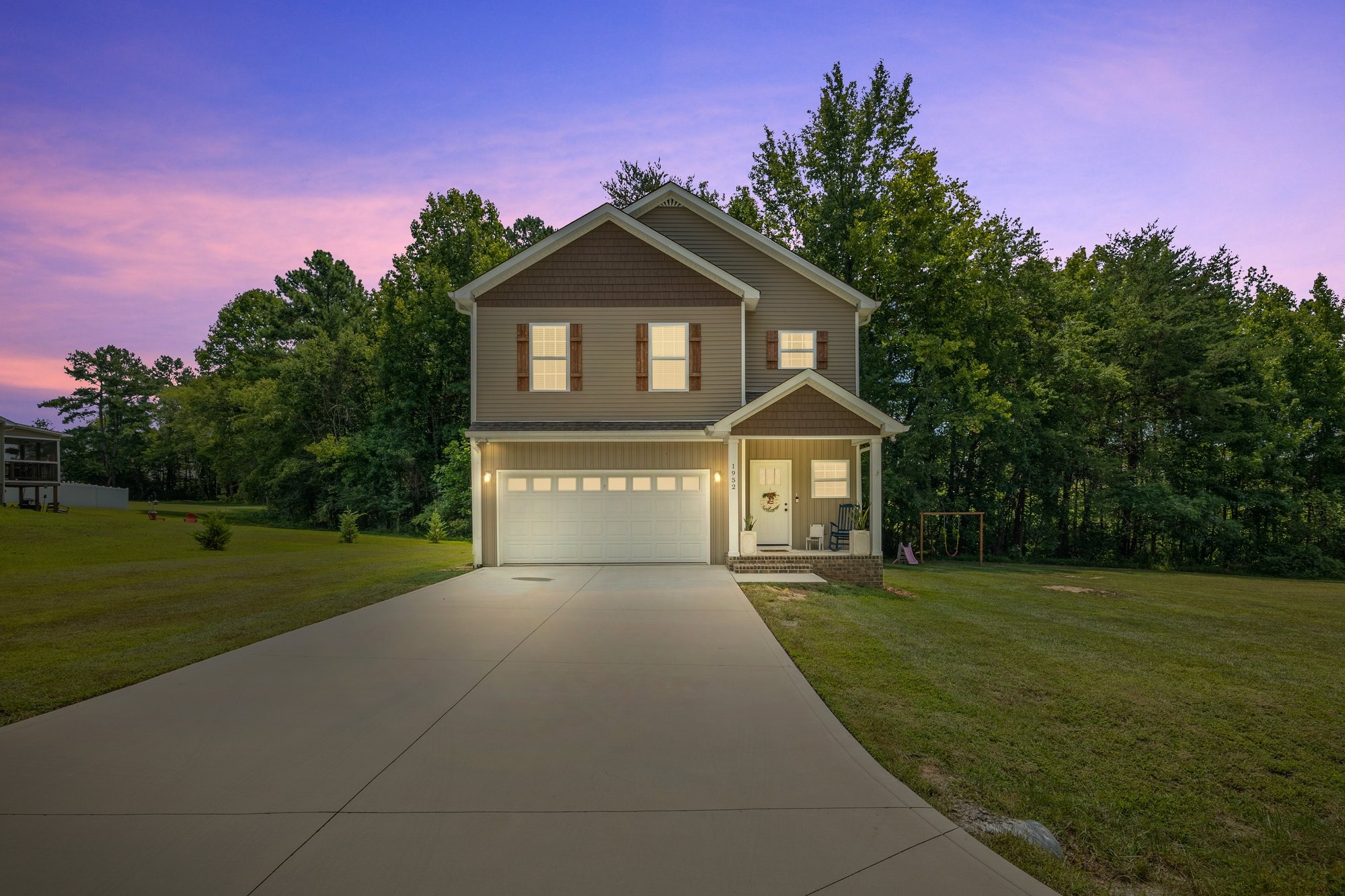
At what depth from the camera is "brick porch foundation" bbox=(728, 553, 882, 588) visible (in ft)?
42.2

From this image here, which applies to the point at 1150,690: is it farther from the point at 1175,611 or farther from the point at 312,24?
the point at 312,24

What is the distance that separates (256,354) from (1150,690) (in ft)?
157

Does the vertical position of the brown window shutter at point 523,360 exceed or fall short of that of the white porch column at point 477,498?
it exceeds it

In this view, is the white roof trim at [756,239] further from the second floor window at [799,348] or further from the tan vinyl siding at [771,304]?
the second floor window at [799,348]

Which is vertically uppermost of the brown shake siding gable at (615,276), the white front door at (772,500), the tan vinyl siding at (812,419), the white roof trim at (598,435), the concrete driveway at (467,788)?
the brown shake siding gable at (615,276)

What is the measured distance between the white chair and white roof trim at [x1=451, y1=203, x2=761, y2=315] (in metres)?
5.84

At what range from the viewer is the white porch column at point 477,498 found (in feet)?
46.1

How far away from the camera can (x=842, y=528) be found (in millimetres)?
14734

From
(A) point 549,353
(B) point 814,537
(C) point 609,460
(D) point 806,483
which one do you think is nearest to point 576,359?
(A) point 549,353

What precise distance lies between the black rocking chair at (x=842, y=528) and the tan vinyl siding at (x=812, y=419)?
7.66 feet

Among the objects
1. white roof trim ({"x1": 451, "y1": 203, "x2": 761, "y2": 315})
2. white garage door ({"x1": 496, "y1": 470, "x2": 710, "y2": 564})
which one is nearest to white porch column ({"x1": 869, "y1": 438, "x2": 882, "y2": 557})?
white garage door ({"x1": 496, "y1": 470, "x2": 710, "y2": 564})

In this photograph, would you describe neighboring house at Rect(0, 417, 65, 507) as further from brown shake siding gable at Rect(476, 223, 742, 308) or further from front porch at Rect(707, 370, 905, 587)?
front porch at Rect(707, 370, 905, 587)

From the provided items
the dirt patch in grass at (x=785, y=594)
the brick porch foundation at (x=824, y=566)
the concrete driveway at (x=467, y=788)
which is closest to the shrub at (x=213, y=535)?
the concrete driveway at (x=467, y=788)

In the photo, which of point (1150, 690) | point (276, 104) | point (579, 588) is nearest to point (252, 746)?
point (579, 588)
